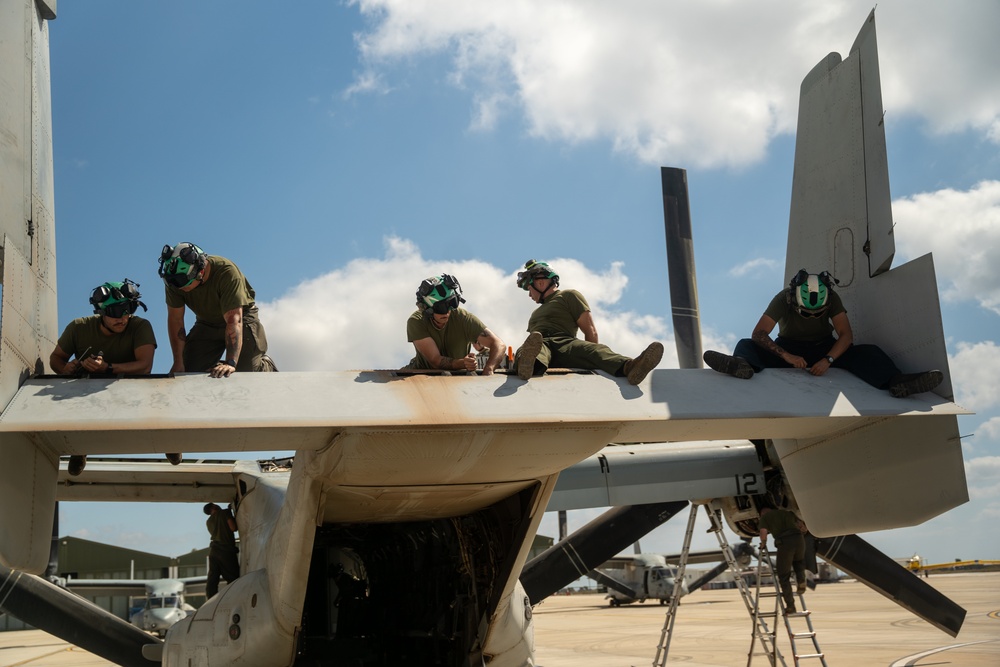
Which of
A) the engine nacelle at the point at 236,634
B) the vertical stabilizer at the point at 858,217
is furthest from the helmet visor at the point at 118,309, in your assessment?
the vertical stabilizer at the point at 858,217

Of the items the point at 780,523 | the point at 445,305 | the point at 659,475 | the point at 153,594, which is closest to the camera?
the point at 445,305

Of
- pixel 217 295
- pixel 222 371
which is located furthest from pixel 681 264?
pixel 222 371

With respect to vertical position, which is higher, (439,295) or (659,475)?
(439,295)

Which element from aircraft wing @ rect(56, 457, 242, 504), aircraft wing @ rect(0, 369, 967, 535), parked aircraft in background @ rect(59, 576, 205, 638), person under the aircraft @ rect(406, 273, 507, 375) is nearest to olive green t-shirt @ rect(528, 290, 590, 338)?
person under the aircraft @ rect(406, 273, 507, 375)

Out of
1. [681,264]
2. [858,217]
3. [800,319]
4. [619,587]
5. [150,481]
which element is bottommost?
[619,587]

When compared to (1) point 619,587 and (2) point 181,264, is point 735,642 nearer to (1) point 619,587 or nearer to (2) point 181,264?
(2) point 181,264

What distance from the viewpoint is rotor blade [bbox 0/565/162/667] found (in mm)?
9336

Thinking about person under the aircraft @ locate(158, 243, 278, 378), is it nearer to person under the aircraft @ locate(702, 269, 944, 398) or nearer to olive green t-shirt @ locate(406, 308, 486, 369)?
olive green t-shirt @ locate(406, 308, 486, 369)

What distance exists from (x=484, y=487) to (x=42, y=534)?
301 cm

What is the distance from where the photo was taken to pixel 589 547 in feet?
32.2

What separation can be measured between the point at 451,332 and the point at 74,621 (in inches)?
235

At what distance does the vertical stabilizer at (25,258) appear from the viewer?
199 inches

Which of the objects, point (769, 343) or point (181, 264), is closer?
point (181, 264)

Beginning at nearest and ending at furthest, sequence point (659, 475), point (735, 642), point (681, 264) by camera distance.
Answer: point (659, 475)
point (681, 264)
point (735, 642)
